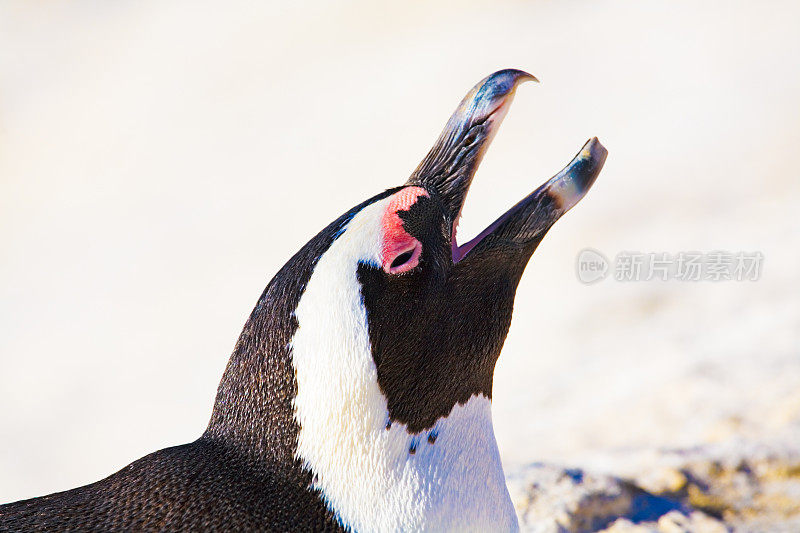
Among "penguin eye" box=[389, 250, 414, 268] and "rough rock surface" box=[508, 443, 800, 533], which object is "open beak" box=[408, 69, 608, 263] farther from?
"rough rock surface" box=[508, 443, 800, 533]

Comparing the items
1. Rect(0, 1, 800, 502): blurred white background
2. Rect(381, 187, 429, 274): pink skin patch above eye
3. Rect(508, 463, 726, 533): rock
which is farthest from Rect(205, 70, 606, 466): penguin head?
Rect(0, 1, 800, 502): blurred white background

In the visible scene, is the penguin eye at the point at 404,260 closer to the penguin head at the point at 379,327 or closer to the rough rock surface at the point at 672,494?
the penguin head at the point at 379,327

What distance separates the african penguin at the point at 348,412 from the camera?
1.65 m

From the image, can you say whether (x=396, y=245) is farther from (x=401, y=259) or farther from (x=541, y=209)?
(x=541, y=209)

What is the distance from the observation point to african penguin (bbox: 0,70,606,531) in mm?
1648

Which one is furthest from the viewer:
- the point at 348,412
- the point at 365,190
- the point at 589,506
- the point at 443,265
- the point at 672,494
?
the point at 365,190

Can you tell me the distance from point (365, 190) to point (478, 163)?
15.8ft

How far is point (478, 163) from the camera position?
2.00 meters

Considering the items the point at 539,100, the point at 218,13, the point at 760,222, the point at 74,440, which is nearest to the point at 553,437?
the point at 760,222

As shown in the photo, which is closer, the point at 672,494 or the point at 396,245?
the point at 396,245

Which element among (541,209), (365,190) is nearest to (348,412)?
(541,209)

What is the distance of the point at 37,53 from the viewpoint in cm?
1009

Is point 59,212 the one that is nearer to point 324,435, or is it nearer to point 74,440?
point 74,440

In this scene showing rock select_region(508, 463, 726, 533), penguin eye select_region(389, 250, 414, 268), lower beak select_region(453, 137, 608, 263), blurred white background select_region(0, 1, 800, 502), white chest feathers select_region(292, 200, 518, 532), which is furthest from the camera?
blurred white background select_region(0, 1, 800, 502)
